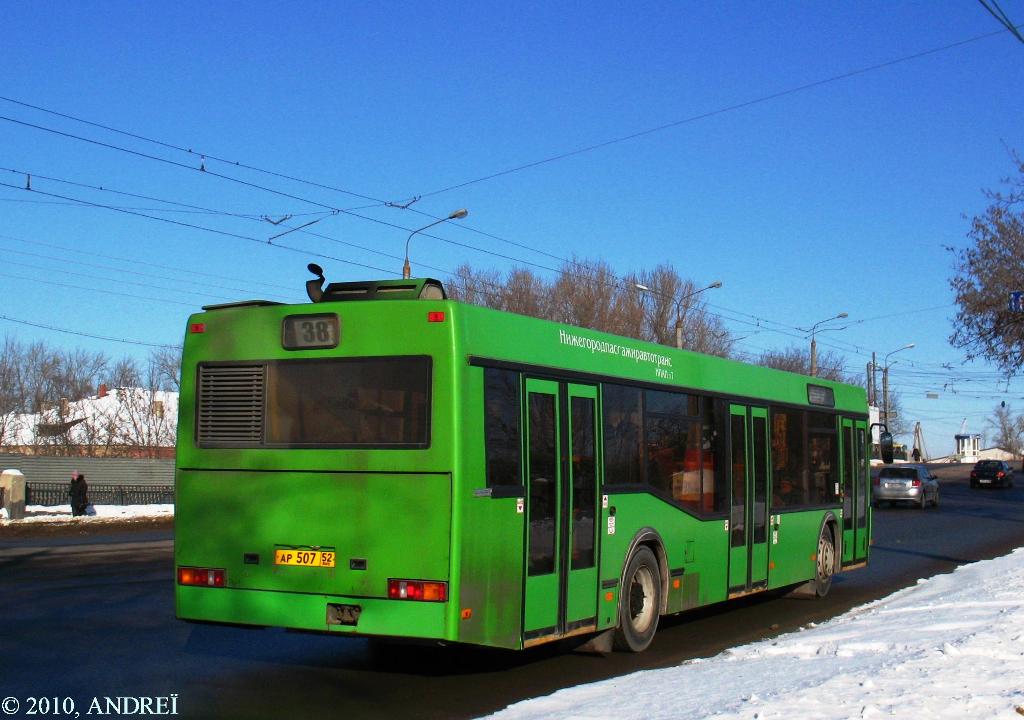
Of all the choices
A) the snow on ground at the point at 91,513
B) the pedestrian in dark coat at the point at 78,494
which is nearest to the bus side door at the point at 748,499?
the snow on ground at the point at 91,513

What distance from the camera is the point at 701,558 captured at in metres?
11.9

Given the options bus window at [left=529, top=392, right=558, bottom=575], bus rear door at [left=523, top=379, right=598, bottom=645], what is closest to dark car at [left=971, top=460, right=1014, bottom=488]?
bus rear door at [left=523, top=379, right=598, bottom=645]

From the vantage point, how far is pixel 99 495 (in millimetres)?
43688

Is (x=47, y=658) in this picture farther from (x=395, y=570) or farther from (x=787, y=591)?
(x=787, y=591)

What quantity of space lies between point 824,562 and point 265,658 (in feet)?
28.4

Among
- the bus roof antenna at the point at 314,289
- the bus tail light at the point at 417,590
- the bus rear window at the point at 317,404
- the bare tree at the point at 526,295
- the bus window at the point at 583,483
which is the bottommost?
the bus tail light at the point at 417,590

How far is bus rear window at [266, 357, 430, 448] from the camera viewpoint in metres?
8.33

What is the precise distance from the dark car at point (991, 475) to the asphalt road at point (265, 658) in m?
50.6

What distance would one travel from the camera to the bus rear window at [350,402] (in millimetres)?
8328

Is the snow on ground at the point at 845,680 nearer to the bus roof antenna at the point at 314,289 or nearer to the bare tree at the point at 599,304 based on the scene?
the bus roof antenna at the point at 314,289

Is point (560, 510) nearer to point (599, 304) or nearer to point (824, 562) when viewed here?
point (824, 562)

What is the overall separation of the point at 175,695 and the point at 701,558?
573 cm

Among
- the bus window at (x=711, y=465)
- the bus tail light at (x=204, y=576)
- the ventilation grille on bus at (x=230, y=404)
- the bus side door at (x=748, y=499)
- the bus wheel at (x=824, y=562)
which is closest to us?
the bus tail light at (x=204, y=576)

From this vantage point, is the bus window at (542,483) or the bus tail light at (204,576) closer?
the bus tail light at (204,576)
